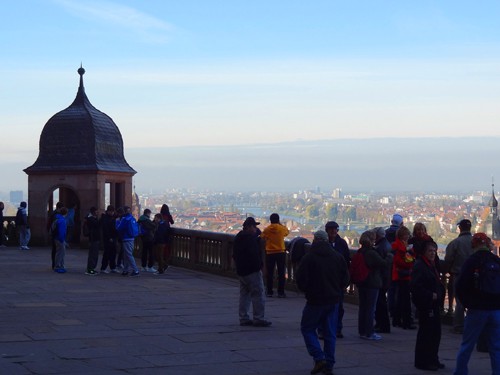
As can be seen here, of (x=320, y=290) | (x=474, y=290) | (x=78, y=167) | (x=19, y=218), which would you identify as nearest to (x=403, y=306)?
(x=320, y=290)

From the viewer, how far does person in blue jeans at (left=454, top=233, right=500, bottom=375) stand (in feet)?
31.4

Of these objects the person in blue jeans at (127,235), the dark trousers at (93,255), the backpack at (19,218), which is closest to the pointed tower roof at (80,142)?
the backpack at (19,218)

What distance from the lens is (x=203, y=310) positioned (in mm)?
15430

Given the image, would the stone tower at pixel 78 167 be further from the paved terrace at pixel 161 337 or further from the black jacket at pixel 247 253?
the black jacket at pixel 247 253

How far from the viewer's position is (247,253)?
13.7 m

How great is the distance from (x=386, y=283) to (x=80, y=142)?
19554 mm

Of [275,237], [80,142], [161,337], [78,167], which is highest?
[80,142]

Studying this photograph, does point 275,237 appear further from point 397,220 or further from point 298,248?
point 397,220

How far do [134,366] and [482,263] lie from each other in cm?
379

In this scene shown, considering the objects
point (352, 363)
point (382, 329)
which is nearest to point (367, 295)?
point (382, 329)

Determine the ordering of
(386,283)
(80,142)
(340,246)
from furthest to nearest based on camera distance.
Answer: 1. (80,142)
2. (340,246)
3. (386,283)

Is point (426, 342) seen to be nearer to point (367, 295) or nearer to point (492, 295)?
point (492, 295)

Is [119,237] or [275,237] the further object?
[119,237]

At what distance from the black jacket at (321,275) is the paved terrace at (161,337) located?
2.68 ft
